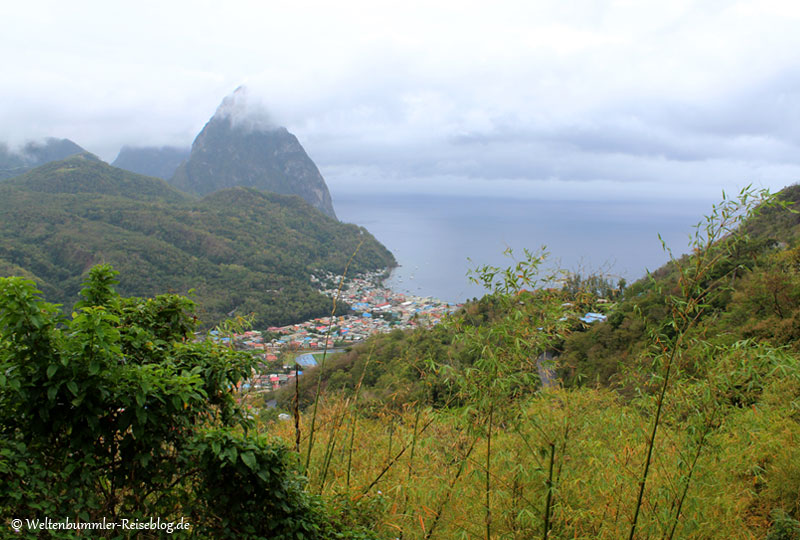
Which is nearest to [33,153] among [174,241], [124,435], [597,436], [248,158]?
[248,158]

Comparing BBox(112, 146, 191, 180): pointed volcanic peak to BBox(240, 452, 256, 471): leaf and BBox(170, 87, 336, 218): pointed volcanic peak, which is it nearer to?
BBox(170, 87, 336, 218): pointed volcanic peak

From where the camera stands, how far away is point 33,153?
81.0 meters

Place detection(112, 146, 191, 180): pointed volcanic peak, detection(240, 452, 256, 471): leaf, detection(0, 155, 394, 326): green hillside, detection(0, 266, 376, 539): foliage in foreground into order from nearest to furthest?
1. detection(0, 266, 376, 539): foliage in foreground
2. detection(240, 452, 256, 471): leaf
3. detection(0, 155, 394, 326): green hillside
4. detection(112, 146, 191, 180): pointed volcanic peak

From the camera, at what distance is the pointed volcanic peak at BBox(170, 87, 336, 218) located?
92562 mm

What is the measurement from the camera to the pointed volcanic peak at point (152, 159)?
348ft

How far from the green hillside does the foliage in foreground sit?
18.2 meters

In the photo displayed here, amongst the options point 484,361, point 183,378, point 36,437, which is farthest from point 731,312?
point 36,437

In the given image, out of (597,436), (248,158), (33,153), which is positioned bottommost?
(597,436)

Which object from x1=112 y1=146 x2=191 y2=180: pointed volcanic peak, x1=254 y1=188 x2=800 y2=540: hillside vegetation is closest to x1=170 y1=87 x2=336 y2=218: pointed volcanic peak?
x1=112 y1=146 x2=191 y2=180: pointed volcanic peak

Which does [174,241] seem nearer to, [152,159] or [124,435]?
[124,435]

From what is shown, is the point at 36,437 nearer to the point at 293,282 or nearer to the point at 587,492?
the point at 587,492

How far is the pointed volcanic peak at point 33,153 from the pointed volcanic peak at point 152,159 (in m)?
19.2

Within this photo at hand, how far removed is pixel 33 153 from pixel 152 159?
97.3ft

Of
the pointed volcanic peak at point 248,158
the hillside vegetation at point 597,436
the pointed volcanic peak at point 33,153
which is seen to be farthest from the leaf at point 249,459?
the pointed volcanic peak at point 33,153
